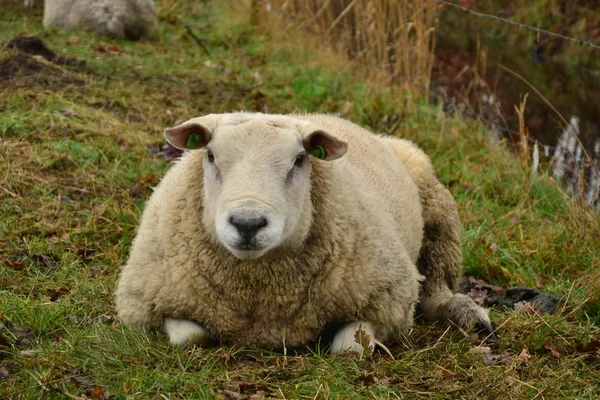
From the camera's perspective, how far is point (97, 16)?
10.9m

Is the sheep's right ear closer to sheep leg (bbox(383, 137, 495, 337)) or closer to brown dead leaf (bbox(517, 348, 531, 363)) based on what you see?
sheep leg (bbox(383, 137, 495, 337))

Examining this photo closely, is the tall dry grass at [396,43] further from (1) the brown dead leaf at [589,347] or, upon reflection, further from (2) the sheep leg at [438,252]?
(1) the brown dead leaf at [589,347]

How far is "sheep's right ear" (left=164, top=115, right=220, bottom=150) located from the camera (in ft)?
12.8

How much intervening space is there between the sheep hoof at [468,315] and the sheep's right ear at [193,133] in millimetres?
1611

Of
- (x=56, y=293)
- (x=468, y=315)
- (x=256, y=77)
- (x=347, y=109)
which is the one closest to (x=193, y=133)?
(x=56, y=293)

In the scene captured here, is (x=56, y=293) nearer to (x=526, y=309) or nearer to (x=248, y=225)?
(x=248, y=225)

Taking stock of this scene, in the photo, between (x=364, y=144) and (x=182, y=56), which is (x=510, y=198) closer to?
(x=364, y=144)

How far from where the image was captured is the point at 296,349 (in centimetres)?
409

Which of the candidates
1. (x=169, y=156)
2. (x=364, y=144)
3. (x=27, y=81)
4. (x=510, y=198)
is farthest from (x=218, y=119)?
(x=27, y=81)

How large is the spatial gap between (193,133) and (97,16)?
24.8ft

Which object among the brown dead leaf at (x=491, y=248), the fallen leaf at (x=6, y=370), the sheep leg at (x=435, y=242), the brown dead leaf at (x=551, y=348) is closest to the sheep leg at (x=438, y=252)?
the sheep leg at (x=435, y=242)

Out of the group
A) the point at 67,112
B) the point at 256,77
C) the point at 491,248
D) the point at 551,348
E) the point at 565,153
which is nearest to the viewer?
the point at 551,348

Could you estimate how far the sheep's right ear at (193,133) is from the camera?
391 centimetres

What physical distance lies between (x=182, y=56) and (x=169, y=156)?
12.6 ft
